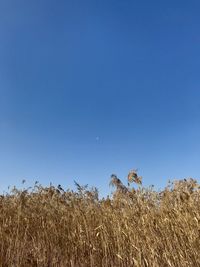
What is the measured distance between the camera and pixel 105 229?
437cm

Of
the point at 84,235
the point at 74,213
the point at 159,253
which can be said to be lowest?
the point at 159,253

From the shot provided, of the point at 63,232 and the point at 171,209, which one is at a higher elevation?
the point at 63,232

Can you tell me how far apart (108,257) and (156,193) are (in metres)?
1.18

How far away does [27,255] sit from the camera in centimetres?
422

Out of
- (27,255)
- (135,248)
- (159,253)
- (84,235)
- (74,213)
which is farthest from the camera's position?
(74,213)

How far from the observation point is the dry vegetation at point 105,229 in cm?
364

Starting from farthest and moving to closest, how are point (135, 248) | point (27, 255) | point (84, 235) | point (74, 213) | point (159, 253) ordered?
point (74, 213), point (84, 235), point (27, 255), point (135, 248), point (159, 253)

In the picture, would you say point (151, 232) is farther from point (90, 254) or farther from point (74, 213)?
point (74, 213)

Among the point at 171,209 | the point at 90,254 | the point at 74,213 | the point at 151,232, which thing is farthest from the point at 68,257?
the point at 171,209

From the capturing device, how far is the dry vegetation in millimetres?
3641

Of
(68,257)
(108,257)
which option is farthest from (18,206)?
(108,257)

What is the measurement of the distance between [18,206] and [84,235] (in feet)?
4.18

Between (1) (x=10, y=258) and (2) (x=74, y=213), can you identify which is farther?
(2) (x=74, y=213)

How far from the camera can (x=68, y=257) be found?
4.38 metres
